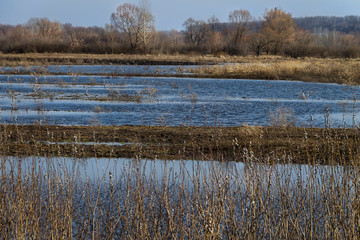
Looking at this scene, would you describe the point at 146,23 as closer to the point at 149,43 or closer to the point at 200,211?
the point at 149,43

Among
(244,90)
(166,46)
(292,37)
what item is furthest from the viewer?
(292,37)

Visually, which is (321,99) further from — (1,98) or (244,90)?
(1,98)

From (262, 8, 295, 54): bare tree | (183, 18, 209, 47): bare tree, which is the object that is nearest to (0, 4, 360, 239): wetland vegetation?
(262, 8, 295, 54): bare tree

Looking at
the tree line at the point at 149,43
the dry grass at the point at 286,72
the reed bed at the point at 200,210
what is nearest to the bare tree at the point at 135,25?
the tree line at the point at 149,43

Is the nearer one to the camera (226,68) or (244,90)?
(244,90)

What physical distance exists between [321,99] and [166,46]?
136 feet

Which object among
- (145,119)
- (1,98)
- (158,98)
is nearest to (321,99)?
(158,98)

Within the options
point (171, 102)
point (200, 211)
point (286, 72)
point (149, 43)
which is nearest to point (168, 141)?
point (200, 211)

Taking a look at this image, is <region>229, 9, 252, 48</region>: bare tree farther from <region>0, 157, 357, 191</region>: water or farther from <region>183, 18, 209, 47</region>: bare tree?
<region>0, 157, 357, 191</region>: water

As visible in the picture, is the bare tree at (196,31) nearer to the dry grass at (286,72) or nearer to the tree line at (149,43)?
the tree line at (149,43)

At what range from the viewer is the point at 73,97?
65.7 feet

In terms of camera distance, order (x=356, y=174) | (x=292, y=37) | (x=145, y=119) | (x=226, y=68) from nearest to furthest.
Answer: (x=356, y=174), (x=145, y=119), (x=226, y=68), (x=292, y=37)

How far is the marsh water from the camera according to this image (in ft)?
47.6

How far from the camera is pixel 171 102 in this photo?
62.8ft
